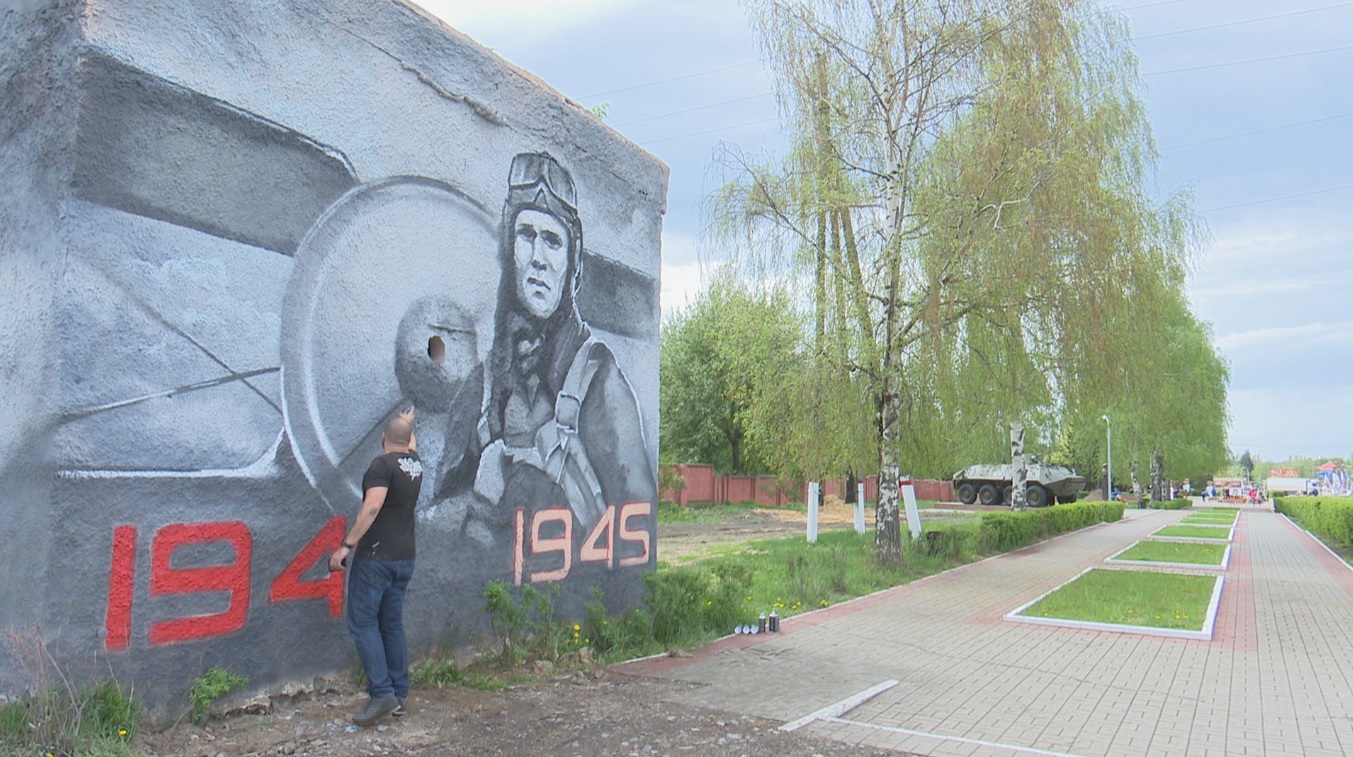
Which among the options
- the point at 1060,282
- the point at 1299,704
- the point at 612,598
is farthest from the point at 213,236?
the point at 1060,282

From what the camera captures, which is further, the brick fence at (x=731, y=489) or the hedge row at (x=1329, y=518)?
the brick fence at (x=731, y=489)

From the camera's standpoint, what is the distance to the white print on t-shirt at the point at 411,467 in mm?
5180

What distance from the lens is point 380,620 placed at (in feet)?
17.0

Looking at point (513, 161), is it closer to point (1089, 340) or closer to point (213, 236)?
point (213, 236)

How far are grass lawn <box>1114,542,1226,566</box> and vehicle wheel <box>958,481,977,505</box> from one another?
19583mm

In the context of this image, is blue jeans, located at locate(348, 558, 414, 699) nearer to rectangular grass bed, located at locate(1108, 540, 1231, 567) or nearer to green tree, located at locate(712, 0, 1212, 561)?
green tree, located at locate(712, 0, 1212, 561)

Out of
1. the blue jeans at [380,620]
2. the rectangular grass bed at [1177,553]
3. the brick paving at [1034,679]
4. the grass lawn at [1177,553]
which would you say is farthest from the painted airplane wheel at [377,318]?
the grass lawn at [1177,553]

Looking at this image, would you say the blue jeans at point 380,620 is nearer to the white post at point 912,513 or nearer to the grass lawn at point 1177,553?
the white post at point 912,513

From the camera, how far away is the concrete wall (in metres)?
4.20

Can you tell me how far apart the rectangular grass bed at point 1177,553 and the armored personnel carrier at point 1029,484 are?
40.4ft

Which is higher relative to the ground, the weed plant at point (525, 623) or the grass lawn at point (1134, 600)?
the weed plant at point (525, 623)

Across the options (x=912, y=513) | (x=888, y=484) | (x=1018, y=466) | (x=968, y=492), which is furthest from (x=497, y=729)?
(x=968, y=492)

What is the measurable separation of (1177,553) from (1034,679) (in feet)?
43.8

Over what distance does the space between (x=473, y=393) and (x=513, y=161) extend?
1743mm
